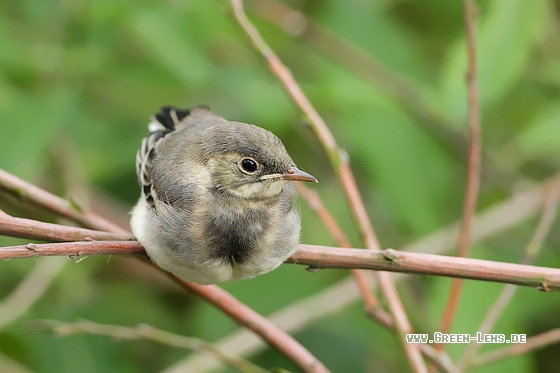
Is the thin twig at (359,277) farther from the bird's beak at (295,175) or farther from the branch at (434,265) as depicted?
the branch at (434,265)

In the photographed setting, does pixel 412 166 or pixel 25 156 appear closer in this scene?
pixel 25 156

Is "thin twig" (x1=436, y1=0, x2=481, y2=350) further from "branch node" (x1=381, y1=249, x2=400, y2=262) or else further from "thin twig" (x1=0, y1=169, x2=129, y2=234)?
"thin twig" (x1=0, y1=169, x2=129, y2=234)

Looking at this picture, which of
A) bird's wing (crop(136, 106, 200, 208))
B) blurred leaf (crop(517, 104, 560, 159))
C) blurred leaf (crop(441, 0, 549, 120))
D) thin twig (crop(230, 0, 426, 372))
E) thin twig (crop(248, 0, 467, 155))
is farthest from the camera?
thin twig (crop(248, 0, 467, 155))

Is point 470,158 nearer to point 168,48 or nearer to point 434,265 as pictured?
point 434,265

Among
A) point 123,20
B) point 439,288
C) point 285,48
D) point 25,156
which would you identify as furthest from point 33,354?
point 285,48

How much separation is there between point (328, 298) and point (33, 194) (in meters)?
2.08

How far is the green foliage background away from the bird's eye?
3.66ft

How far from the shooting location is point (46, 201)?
10.3ft

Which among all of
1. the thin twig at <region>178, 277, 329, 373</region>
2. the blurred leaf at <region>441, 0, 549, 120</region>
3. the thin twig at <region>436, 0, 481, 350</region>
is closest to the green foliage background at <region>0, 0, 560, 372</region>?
the blurred leaf at <region>441, 0, 549, 120</region>

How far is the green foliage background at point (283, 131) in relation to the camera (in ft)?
13.6

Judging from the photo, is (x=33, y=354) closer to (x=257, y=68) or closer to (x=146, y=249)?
(x=146, y=249)

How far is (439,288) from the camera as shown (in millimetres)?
4102

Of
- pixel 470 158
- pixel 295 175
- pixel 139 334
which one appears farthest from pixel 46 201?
pixel 470 158

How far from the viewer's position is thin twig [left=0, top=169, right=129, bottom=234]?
10.1ft
